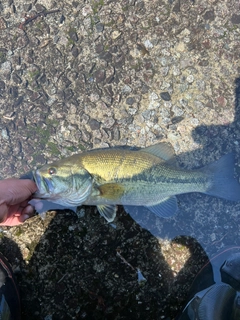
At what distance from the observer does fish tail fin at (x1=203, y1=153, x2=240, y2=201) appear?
3725 mm

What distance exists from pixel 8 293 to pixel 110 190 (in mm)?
1557

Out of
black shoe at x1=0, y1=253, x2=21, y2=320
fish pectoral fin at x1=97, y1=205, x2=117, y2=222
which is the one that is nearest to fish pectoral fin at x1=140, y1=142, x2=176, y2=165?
fish pectoral fin at x1=97, y1=205, x2=117, y2=222

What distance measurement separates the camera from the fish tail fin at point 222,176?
3725mm

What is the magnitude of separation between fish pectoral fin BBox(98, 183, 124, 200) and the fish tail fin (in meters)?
0.94

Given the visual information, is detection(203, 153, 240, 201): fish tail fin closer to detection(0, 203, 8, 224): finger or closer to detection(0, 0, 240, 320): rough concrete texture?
detection(0, 0, 240, 320): rough concrete texture

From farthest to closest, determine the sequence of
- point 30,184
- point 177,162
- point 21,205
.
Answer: point 177,162 → point 21,205 → point 30,184

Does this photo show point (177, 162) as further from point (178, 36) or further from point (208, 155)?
point (178, 36)

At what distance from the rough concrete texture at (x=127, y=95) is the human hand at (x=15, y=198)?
23cm

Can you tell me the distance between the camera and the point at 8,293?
3.73 metres

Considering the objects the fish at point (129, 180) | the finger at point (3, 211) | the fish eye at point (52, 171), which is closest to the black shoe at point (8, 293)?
the finger at point (3, 211)

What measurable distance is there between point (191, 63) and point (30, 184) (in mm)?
2295

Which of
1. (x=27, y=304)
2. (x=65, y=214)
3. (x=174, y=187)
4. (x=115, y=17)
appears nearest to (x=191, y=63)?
(x=115, y=17)

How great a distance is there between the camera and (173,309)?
12.9ft

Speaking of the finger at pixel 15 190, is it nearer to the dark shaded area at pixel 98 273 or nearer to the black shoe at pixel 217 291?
the dark shaded area at pixel 98 273
